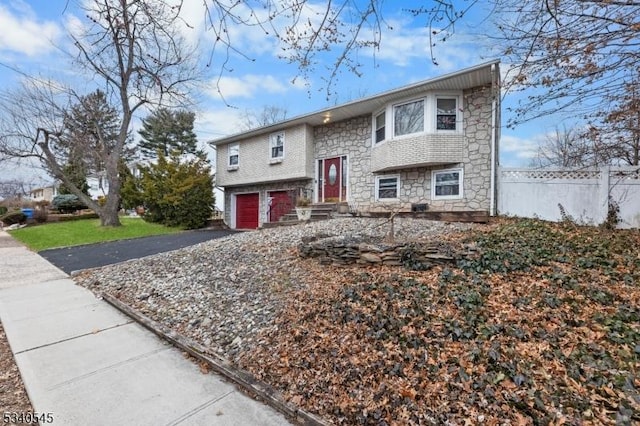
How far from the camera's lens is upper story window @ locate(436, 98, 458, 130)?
372 inches

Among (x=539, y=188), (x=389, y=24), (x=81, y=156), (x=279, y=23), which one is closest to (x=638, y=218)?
(x=539, y=188)

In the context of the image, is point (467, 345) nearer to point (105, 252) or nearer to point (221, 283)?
point (221, 283)

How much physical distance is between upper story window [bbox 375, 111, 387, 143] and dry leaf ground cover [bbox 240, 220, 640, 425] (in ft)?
23.9

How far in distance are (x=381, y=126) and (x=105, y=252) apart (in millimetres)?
9680

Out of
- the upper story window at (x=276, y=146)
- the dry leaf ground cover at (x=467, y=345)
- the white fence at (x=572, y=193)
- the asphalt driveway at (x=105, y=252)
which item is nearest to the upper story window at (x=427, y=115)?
the white fence at (x=572, y=193)

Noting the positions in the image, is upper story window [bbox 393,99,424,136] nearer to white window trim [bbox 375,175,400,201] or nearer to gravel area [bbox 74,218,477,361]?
white window trim [bbox 375,175,400,201]

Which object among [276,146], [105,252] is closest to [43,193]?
[276,146]

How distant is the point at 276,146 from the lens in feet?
45.2

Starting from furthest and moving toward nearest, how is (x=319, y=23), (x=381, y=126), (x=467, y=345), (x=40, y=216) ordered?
(x=40, y=216), (x=381, y=126), (x=319, y=23), (x=467, y=345)

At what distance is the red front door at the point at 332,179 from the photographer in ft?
40.4

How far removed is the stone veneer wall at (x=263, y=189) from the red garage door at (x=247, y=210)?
31 centimetres

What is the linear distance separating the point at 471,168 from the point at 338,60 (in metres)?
7.62

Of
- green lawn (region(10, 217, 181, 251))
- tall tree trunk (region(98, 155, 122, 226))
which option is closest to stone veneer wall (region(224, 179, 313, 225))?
green lawn (region(10, 217, 181, 251))

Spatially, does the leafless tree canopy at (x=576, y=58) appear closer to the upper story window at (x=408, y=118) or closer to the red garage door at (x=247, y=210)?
the upper story window at (x=408, y=118)
